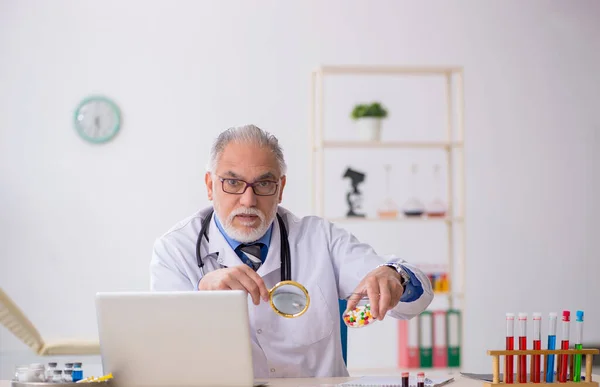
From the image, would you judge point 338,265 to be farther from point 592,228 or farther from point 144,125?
point 592,228

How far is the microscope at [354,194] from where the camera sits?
4562 millimetres

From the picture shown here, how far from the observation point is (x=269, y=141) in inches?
100

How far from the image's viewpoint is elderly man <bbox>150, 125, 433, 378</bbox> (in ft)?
7.96

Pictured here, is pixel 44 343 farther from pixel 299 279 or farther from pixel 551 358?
pixel 551 358

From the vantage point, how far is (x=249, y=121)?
511 cm

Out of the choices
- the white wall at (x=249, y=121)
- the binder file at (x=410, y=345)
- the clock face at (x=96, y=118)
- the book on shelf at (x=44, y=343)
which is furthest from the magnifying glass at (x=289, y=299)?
the clock face at (x=96, y=118)

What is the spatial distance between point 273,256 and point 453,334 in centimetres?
215

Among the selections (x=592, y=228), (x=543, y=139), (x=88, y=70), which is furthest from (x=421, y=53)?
(x=88, y=70)

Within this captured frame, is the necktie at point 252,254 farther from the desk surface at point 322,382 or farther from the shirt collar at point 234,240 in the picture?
the desk surface at point 322,382

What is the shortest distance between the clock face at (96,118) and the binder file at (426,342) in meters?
2.14

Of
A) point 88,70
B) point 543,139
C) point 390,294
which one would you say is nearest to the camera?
point 390,294

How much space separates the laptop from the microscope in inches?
113

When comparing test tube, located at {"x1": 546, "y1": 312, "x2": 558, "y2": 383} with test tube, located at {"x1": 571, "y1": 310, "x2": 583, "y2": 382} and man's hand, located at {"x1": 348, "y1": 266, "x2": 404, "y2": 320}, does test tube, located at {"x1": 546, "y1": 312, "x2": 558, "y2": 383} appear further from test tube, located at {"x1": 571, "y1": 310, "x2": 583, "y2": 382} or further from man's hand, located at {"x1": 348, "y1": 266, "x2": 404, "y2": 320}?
man's hand, located at {"x1": 348, "y1": 266, "x2": 404, "y2": 320}

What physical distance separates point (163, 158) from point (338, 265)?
263 centimetres
